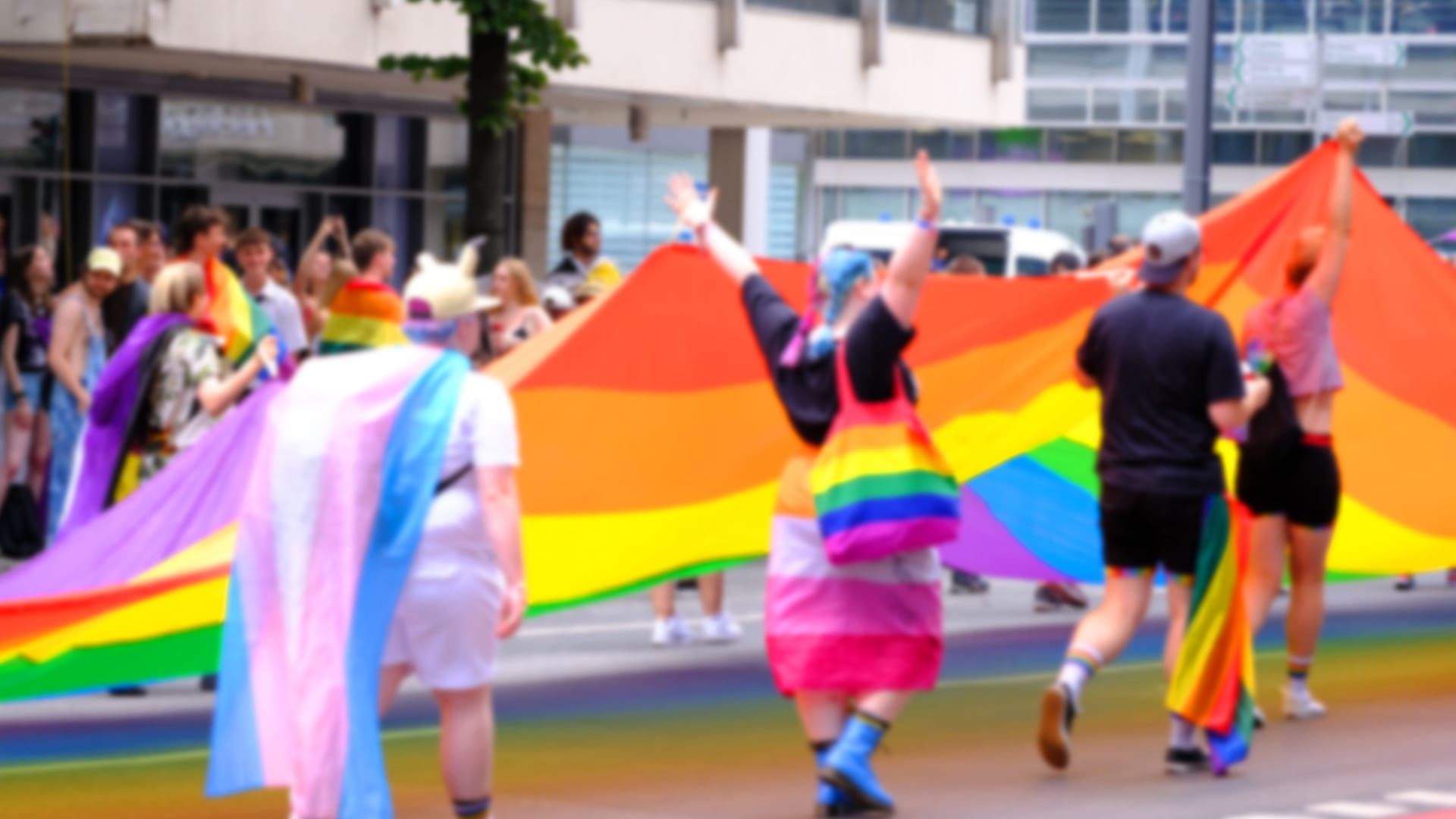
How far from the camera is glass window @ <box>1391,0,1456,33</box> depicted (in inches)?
2323

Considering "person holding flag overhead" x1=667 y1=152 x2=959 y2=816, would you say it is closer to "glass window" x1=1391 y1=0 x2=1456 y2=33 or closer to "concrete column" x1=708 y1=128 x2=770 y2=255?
"concrete column" x1=708 y1=128 x2=770 y2=255

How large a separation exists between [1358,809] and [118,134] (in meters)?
19.7

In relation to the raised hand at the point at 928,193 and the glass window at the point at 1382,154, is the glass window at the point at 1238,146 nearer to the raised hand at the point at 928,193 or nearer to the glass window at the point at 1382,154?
the glass window at the point at 1382,154

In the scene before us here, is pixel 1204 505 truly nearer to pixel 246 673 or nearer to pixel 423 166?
pixel 246 673

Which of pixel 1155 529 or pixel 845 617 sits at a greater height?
pixel 1155 529

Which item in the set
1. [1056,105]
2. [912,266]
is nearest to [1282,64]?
[912,266]

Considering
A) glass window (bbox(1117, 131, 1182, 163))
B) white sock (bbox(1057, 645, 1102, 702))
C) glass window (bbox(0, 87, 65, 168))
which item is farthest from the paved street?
glass window (bbox(1117, 131, 1182, 163))

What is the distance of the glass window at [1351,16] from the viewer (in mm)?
59438

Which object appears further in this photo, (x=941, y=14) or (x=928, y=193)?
(x=941, y=14)

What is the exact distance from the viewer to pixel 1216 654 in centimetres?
898

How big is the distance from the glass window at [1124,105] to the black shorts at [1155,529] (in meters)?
52.0

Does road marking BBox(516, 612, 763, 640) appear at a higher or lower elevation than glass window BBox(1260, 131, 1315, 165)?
lower

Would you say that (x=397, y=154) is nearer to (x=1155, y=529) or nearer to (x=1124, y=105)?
(x=1155, y=529)

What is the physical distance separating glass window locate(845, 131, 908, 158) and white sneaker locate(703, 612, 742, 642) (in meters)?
48.6
